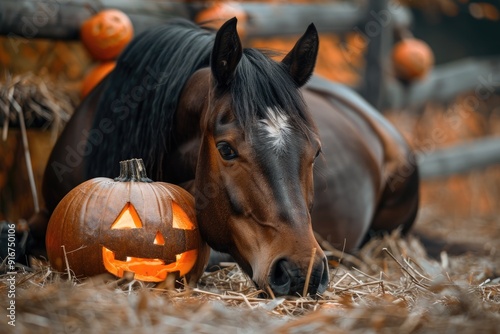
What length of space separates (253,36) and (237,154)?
3.11 metres

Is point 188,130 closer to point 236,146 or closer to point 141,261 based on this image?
point 236,146

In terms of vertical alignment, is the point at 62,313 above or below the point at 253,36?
below

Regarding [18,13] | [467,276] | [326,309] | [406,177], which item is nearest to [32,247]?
[18,13]

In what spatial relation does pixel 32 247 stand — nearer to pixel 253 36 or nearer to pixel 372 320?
pixel 372 320

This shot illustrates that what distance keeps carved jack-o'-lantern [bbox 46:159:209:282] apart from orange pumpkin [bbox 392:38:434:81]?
419 cm

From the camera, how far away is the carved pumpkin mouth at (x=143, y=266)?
2629 millimetres

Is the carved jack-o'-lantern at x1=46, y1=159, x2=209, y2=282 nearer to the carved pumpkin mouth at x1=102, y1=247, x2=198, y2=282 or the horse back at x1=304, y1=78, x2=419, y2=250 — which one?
the carved pumpkin mouth at x1=102, y1=247, x2=198, y2=282

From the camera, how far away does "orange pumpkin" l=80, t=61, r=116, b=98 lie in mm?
4320

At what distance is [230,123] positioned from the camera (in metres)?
2.62

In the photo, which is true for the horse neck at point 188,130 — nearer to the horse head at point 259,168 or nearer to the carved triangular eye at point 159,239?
the horse head at point 259,168

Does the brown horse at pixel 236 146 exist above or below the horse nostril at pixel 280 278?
above

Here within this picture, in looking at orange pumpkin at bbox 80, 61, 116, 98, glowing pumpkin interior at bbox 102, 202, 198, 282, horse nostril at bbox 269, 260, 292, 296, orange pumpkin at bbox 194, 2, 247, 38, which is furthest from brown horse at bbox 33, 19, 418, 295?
orange pumpkin at bbox 194, 2, 247, 38

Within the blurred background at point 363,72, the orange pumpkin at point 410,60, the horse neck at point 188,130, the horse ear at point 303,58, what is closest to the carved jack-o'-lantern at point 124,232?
the horse neck at point 188,130

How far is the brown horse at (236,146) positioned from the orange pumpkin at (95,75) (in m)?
0.71
